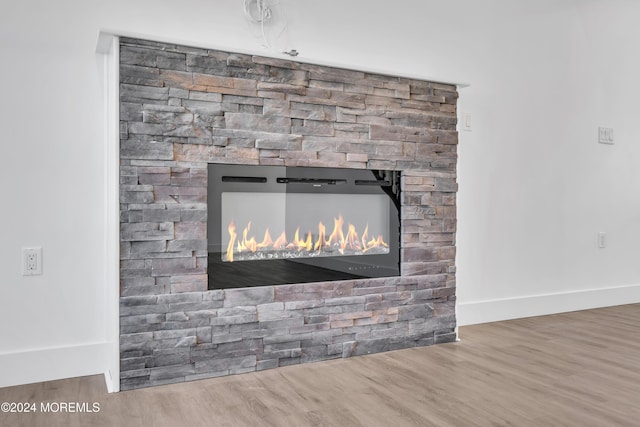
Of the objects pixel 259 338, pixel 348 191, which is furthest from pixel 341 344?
pixel 348 191

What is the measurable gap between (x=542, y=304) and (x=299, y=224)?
223 centimetres

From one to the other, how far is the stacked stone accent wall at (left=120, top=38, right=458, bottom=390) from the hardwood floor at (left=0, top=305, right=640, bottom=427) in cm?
14

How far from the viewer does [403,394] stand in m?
2.34

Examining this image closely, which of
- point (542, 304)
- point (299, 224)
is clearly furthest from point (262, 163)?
point (542, 304)

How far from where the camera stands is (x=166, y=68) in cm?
248

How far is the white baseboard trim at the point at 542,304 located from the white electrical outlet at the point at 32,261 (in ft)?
8.03

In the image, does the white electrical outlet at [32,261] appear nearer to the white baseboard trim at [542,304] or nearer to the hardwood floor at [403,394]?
the hardwood floor at [403,394]

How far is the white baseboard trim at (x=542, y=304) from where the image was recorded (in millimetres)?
3721

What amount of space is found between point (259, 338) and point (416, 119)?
5.01 ft

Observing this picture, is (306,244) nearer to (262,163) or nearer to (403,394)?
(262,163)

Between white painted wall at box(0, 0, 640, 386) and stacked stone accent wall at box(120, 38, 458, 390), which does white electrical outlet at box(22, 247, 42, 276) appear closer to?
white painted wall at box(0, 0, 640, 386)

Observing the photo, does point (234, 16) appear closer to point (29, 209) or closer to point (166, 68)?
point (166, 68)

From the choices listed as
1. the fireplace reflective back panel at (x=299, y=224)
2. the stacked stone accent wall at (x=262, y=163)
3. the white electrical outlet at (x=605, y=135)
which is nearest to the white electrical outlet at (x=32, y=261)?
the stacked stone accent wall at (x=262, y=163)

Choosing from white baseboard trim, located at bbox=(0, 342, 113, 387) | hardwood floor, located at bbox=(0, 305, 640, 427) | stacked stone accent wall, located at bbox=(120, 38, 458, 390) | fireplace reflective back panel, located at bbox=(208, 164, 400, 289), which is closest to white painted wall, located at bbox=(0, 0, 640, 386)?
white baseboard trim, located at bbox=(0, 342, 113, 387)
